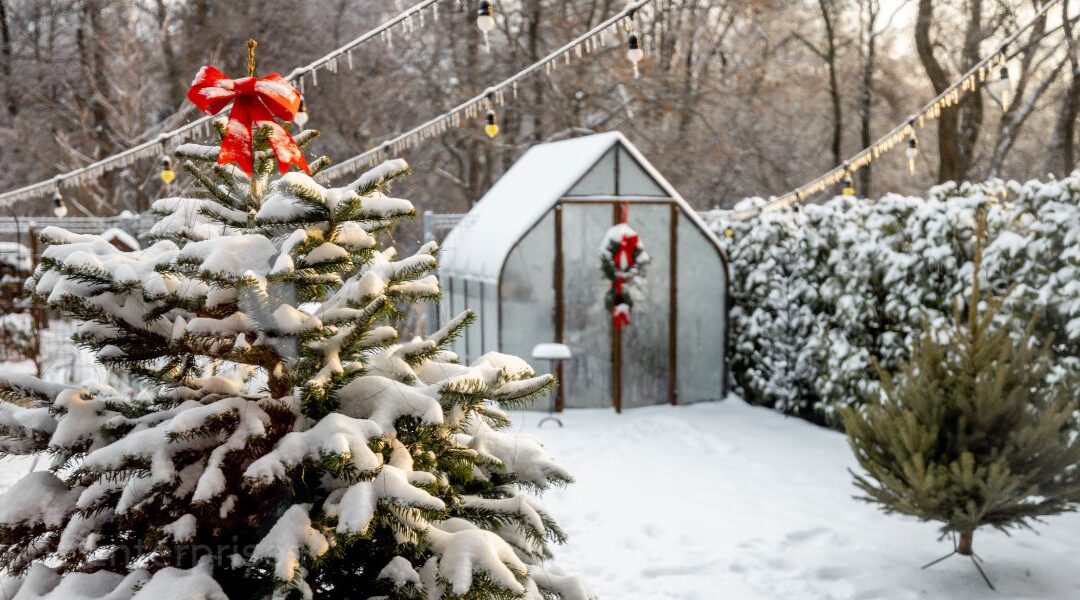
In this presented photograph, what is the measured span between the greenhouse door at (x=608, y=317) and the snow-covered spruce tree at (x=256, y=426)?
285 inches

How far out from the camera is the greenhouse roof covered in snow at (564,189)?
9125mm

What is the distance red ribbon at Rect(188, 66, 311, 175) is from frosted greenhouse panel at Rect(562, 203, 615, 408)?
7217 millimetres

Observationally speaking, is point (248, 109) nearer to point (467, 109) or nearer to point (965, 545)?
point (965, 545)

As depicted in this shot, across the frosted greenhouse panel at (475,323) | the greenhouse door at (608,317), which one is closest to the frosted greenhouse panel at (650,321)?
the greenhouse door at (608,317)

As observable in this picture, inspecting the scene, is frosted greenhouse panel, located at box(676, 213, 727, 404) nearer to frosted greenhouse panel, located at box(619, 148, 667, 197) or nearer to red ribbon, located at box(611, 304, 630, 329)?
frosted greenhouse panel, located at box(619, 148, 667, 197)

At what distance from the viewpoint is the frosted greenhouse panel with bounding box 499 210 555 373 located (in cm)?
913

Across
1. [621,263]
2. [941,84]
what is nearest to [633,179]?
[621,263]

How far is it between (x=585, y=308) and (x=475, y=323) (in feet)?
4.74

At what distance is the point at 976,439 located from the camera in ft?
14.8

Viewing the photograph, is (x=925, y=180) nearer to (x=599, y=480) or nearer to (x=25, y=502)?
(x=599, y=480)

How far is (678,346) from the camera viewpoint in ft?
31.6

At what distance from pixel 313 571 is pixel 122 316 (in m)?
0.72

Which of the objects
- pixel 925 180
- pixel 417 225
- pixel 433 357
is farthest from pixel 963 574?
pixel 925 180

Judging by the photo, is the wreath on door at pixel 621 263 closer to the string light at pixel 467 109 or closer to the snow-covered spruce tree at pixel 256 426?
the string light at pixel 467 109
